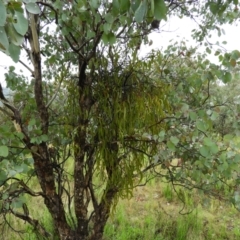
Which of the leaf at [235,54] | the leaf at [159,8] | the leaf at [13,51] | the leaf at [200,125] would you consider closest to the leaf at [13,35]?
the leaf at [13,51]

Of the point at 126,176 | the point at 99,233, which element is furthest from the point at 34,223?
the point at 126,176

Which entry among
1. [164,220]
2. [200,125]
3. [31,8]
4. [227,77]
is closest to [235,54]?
[227,77]

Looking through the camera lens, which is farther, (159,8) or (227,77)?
(227,77)

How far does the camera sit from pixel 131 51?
1.81 metres

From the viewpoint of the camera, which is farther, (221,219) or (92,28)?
(221,219)

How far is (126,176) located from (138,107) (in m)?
0.42

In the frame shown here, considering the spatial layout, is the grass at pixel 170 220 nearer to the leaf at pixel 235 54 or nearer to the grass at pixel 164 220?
the grass at pixel 164 220

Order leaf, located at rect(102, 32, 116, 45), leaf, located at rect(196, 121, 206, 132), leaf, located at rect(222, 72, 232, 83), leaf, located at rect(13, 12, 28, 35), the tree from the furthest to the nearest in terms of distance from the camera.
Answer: the tree < leaf, located at rect(222, 72, 232, 83) < leaf, located at rect(196, 121, 206, 132) < leaf, located at rect(102, 32, 116, 45) < leaf, located at rect(13, 12, 28, 35)

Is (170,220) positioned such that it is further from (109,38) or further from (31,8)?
(31,8)

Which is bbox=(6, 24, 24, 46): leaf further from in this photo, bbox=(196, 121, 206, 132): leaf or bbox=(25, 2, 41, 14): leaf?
bbox=(196, 121, 206, 132): leaf

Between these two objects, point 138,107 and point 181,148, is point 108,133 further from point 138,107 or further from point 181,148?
point 181,148

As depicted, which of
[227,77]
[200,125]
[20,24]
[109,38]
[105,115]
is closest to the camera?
[20,24]

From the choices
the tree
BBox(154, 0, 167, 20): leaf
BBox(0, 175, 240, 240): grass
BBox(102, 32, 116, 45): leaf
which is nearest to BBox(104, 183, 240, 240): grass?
BBox(0, 175, 240, 240): grass

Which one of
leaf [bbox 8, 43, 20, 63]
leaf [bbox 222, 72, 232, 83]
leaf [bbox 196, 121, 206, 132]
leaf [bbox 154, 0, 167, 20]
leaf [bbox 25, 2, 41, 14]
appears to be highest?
leaf [bbox 222, 72, 232, 83]
